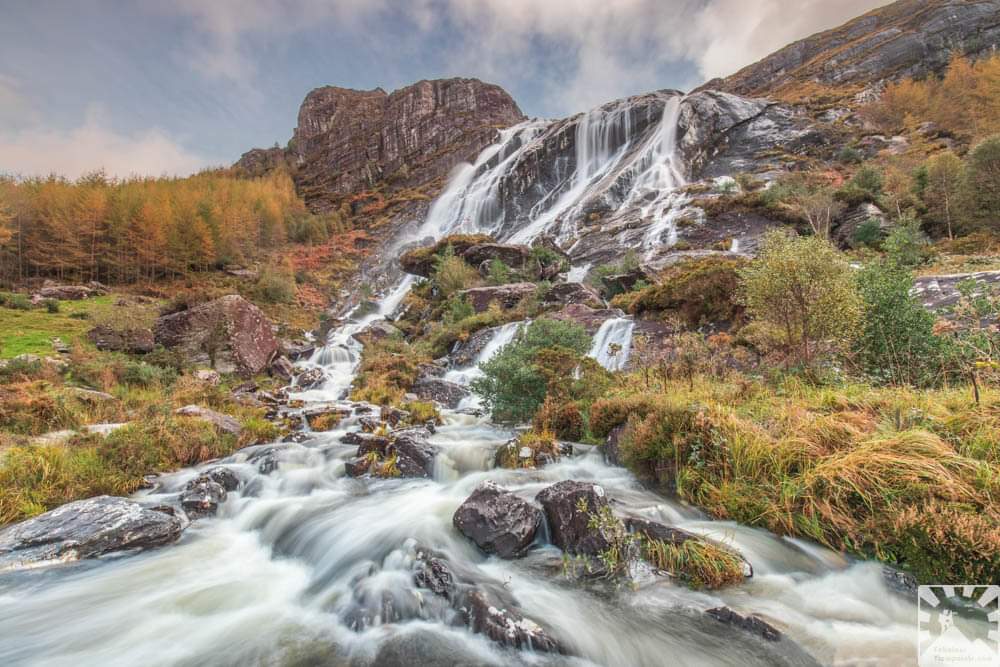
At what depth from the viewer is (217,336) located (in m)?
16.7

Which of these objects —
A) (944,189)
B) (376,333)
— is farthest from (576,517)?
(944,189)

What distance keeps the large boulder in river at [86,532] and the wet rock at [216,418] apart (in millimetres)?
3675

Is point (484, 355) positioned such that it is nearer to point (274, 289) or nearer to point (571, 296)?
point (571, 296)

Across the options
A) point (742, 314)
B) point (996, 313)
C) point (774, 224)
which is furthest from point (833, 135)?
point (996, 313)

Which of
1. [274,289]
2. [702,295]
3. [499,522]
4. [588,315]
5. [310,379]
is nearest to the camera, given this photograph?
[499,522]

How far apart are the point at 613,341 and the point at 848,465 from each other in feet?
36.0

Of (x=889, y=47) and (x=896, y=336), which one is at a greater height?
(x=889, y=47)

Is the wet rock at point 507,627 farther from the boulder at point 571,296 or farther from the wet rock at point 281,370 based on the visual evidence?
the boulder at point 571,296

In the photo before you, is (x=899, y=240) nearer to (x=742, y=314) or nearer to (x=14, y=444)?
(x=742, y=314)

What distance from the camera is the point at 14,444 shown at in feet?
23.4

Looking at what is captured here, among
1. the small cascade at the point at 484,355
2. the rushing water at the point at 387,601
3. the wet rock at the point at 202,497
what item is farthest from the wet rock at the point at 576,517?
the small cascade at the point at 484,355

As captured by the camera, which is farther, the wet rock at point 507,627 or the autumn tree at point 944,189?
the autumn tree at point 944,189

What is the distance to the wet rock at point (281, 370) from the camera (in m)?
17.8

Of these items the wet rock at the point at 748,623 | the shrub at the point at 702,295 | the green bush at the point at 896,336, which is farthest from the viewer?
the shrub at the point at 702,295
